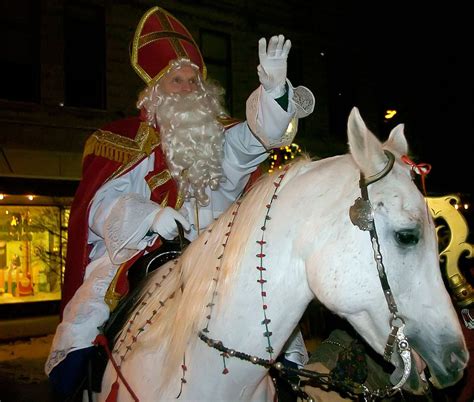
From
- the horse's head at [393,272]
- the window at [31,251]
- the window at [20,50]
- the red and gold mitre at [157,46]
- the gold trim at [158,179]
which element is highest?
the window at [20,50]

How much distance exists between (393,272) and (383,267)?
0.05 meters

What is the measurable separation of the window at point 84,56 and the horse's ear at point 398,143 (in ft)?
36.7

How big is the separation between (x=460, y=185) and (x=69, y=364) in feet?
55.1

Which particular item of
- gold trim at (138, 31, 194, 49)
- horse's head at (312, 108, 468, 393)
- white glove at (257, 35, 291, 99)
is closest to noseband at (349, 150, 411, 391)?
horse's head at (312, 108, 468, 393)

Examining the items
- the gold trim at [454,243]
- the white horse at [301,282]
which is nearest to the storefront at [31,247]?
the white horse at [301,282]

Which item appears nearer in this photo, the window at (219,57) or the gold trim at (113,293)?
the gold trim at (113,293)

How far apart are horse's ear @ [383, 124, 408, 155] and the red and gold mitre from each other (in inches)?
76.0

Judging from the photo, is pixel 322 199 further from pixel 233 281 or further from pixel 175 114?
pixel 175 114

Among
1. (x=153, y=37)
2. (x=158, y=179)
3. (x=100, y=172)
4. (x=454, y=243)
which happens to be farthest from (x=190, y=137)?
(x=454, y=243)

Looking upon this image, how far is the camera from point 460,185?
16812mm

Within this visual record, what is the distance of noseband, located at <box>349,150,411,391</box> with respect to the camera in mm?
1654

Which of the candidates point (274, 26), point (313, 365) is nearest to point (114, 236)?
point (313, 365)

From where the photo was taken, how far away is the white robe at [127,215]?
2467 millimetres

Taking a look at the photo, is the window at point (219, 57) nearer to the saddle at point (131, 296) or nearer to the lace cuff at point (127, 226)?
the saddle at point (131, 296)
